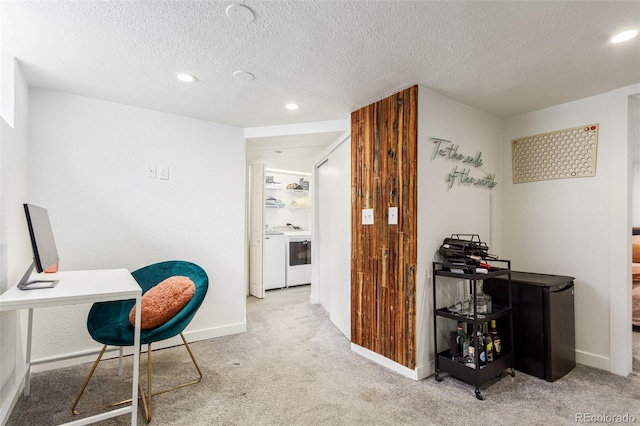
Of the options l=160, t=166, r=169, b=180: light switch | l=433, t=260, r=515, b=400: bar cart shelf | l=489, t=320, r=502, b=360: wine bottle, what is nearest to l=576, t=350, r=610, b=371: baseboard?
l=433, t=260, r=515, b=400: bar cart shelf

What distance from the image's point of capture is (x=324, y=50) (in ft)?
5.93

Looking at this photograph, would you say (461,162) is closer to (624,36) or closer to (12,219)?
(624,36)

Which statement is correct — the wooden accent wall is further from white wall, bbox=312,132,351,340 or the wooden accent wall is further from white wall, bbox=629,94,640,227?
white wall, bbox=629,94,640,227

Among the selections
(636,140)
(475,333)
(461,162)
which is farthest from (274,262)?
(636,140)

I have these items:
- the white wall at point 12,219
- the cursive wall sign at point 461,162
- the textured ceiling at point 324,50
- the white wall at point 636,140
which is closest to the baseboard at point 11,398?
the white wall at point 12,219

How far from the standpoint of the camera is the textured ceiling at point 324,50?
1477 mm

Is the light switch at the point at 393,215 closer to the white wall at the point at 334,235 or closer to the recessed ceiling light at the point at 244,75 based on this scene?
the white wall at the point at 334,235

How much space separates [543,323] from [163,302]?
2.67 meters

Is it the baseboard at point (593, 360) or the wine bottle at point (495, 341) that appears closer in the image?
the wine bottle at point (495, 341)

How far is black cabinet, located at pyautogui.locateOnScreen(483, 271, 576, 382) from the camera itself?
2203 mm

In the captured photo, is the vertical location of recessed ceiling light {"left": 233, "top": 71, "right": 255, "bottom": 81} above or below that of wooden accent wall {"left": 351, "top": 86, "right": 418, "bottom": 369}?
above

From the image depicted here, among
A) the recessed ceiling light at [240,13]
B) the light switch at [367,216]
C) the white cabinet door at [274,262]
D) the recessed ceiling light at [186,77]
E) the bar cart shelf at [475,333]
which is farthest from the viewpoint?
the white cabinet door at [274,262]

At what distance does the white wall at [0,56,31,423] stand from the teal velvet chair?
0.39 meters

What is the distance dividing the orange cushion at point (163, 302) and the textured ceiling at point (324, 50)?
1.47 metres
